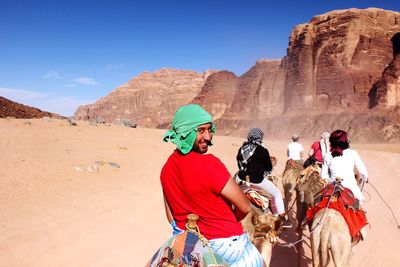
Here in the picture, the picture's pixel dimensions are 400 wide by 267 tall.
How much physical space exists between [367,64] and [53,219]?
7676cm

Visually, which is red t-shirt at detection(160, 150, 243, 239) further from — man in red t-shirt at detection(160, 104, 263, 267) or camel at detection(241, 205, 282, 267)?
camel at detection(241, 205, 282, 267)

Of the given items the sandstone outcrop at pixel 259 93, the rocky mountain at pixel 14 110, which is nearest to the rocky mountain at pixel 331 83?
the sandstone outcrop at pixel 259 93

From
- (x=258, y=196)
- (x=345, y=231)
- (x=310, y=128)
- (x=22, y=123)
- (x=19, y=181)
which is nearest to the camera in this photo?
(x=345, y=231)

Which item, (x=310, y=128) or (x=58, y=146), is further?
(x=310, y=128)

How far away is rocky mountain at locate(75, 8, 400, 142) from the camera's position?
209 feet

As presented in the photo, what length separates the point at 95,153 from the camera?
61.1 ft

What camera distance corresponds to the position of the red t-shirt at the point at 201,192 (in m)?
2.79

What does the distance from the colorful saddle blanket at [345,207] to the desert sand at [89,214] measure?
111 cm

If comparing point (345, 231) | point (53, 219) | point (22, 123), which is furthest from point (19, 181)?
point (22, 123)

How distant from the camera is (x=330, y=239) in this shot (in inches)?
209

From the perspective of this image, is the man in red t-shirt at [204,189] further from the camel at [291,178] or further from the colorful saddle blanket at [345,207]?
the camel at [291,178]

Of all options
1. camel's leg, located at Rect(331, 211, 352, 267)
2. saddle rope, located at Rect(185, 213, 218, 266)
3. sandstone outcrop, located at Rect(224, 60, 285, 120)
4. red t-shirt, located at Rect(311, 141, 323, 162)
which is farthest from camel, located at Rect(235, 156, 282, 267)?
sandstone outcrop, located at Rect(224, 60, 285, 120)

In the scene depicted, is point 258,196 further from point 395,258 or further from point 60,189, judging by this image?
point 60,189

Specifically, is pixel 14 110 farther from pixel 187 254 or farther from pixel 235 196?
pixel 235 196
